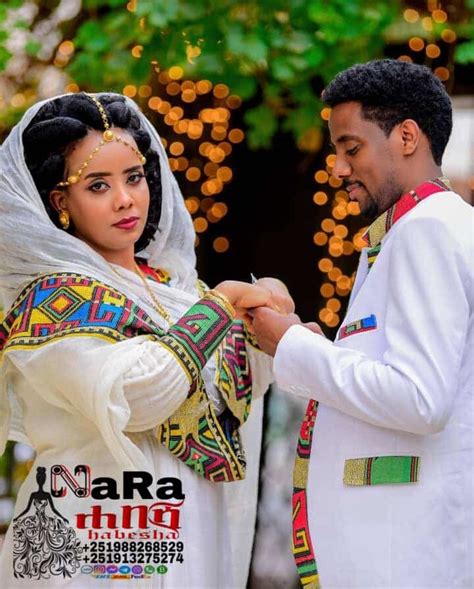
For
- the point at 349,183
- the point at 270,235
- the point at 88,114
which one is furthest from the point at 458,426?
the point at 270,235

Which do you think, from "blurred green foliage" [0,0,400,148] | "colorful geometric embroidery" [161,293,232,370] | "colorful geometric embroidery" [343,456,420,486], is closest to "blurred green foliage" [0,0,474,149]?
"blurred green foliage" [0,0,400,148]

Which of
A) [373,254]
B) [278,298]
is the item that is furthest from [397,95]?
[278,298]

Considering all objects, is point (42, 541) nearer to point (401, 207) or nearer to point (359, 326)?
point (359, 326)

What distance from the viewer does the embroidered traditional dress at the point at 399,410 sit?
7.64 feet

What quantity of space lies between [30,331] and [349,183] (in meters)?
0.86

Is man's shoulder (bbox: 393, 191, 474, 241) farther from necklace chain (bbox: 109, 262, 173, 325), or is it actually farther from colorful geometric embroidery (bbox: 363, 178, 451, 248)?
necklace chain (bbox: 109, 262, 173, 325)

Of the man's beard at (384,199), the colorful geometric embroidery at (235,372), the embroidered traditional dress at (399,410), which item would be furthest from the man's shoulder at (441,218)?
the colorful geometric embroidery at (235,372)

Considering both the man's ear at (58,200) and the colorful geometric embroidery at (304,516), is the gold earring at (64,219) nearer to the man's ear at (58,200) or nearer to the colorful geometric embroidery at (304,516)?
the man's ear at (58,200)

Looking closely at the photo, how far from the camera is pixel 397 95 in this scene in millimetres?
2541

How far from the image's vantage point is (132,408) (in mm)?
2742

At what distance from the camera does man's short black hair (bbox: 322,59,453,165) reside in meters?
2.54

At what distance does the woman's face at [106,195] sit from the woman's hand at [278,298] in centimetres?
38

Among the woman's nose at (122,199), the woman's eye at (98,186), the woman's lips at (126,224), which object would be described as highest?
the woman's eye at (98,186)

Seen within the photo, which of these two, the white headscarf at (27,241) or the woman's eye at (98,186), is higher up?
the woman's eye at (98,186)
